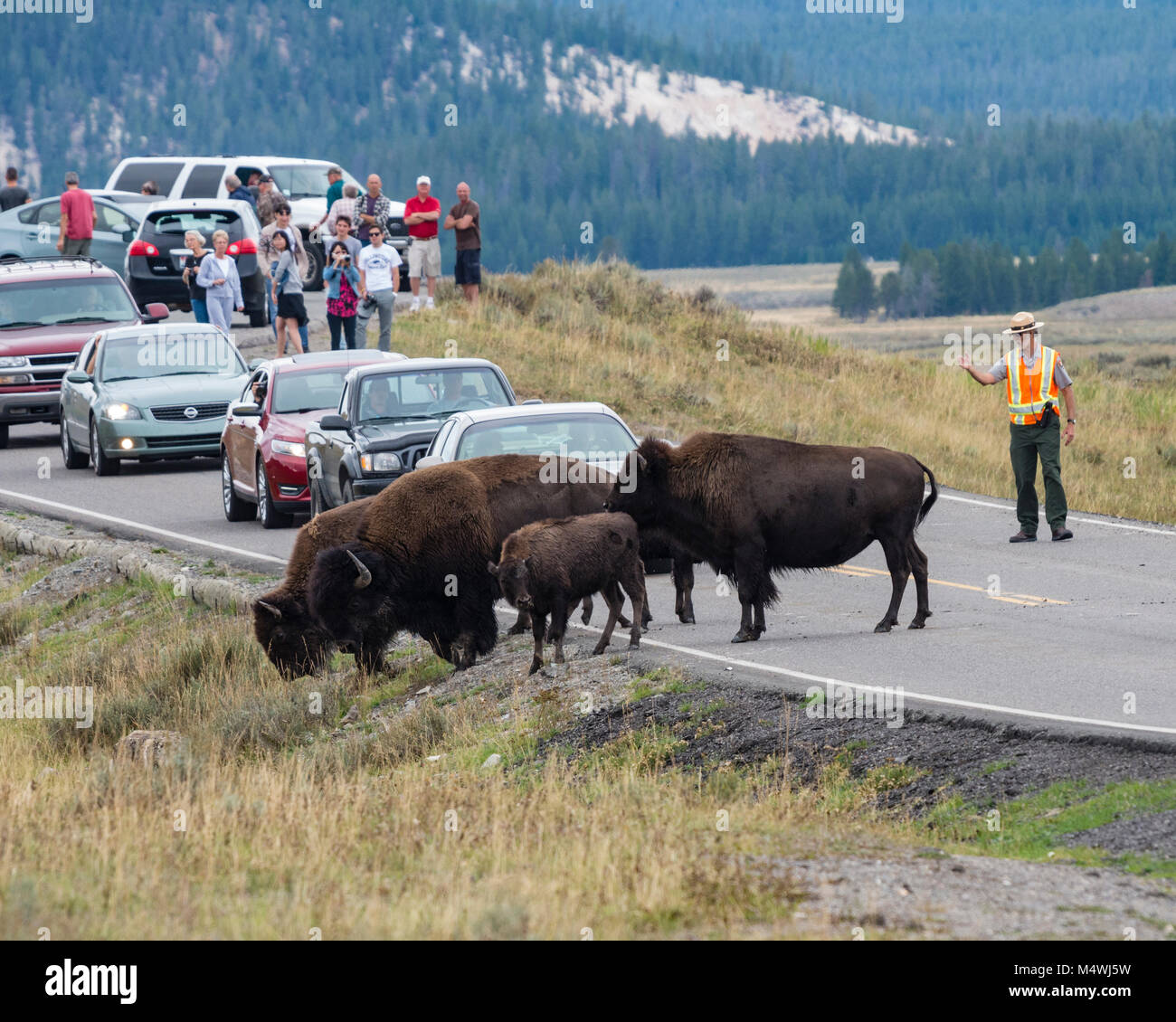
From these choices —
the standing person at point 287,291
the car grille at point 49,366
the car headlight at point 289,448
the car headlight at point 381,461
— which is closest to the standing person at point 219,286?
the standing person at point 287,291

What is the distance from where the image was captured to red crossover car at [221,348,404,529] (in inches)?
786

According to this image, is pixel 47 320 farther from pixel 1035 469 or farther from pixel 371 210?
pixel 1035 469

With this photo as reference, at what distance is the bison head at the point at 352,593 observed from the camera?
1344cm

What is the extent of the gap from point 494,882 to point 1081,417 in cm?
3135

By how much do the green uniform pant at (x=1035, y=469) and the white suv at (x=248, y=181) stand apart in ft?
72.6

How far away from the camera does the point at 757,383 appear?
35.7 meters

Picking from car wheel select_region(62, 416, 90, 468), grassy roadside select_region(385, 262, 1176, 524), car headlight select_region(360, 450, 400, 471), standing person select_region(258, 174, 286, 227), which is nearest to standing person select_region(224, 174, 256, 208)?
standing person select_region(258, 174, 286, 227)

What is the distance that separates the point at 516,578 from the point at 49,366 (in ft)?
56.1

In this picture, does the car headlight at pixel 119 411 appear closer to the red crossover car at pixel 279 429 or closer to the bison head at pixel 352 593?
the red crossover car at pixel 279 429

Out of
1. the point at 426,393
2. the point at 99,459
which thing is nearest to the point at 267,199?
the point at 99,459

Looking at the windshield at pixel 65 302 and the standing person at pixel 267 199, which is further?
the standing person at pixel 267 199

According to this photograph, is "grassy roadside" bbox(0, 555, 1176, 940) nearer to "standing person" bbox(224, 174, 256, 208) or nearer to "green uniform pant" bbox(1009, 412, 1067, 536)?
"green uniform pant" bbox(1009, 412, 1067, 536)

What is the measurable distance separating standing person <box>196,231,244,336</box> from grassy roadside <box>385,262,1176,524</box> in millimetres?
3759
